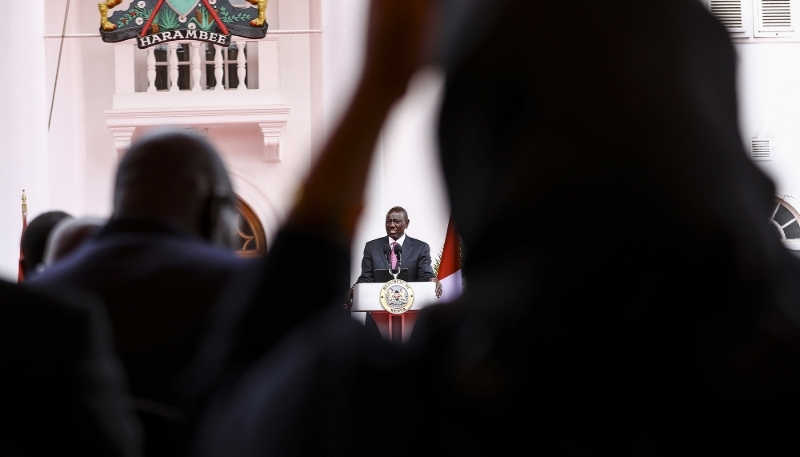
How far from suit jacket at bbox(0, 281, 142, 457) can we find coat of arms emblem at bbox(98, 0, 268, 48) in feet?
23.8

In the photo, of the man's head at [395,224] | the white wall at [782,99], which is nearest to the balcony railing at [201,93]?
the man's head at [395,224]

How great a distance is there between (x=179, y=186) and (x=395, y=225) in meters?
6.12

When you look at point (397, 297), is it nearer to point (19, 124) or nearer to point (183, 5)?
point (19, 124)

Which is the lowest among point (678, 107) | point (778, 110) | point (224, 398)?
point (224, 398)

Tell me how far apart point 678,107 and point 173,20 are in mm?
7648

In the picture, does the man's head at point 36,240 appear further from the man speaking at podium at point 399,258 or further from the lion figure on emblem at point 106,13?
the lion figure on emblem at point 106,13

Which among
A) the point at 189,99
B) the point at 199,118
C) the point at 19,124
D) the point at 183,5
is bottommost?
the point at 19,124

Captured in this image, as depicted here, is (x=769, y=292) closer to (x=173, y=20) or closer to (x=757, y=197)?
(x=757, y=197)

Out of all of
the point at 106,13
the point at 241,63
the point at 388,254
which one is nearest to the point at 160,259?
the point at 388,254

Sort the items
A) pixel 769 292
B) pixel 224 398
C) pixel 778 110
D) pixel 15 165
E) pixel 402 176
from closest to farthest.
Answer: pixel 769 292, pixel 224 398, pixel 15 165, pixel 402 176, pixel 778 110

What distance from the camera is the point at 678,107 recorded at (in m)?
0.41

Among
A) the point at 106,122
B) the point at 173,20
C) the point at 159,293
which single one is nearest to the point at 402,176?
the point at 173,20

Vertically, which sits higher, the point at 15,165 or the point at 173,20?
the point at 173,20

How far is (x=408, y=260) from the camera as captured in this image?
6.84 meters
